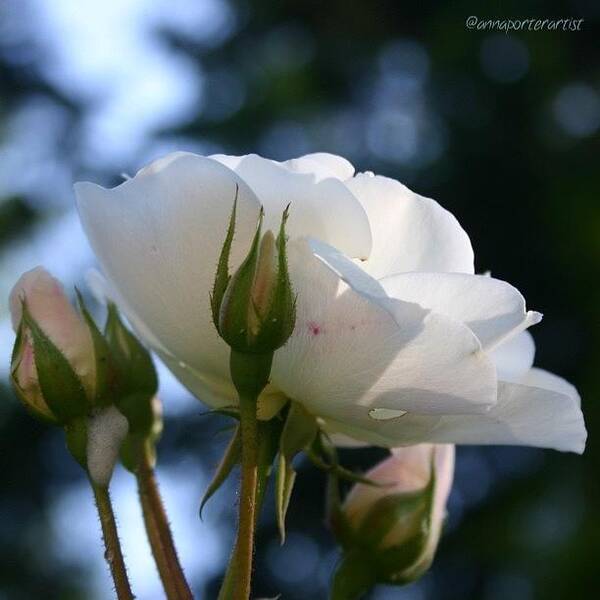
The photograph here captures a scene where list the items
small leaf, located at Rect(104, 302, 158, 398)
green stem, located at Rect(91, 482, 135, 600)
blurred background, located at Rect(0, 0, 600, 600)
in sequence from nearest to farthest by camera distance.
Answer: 1. green stem, located at Rect(91, 482, 135, 600)
2. small leaf, located at Rect(104, 302, 158, 398)
3. blurred background, located at Rect(0, 0, 600, 600)

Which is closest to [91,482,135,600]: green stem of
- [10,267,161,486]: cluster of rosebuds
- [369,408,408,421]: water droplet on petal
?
[10,267,161,486]: cluster of rosebuds

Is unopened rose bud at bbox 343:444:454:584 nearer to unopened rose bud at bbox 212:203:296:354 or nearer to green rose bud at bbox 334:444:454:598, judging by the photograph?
green rose bud at bbox 334:444:454:598

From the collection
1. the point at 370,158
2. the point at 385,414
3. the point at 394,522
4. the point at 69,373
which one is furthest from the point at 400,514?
the point at 370,158

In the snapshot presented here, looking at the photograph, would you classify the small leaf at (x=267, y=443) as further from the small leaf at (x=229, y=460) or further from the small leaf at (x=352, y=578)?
the small leaf at (x=352, y=578)

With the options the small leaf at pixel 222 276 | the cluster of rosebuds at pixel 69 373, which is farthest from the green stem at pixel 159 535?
the small leaf at pixel 222 276

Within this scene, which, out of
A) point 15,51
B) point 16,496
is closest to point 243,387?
point 16,496
